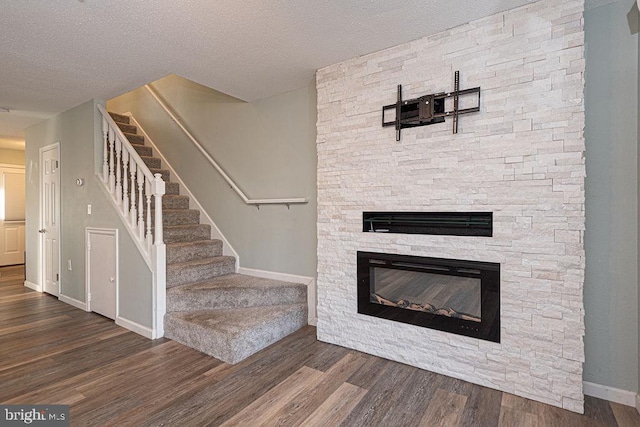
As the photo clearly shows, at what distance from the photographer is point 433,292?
242cm

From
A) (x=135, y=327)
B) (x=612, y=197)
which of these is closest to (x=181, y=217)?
(x=135, y=327)

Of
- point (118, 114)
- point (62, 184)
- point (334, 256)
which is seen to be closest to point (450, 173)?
point (334, 256)

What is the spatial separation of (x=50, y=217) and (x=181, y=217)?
210 centimetres

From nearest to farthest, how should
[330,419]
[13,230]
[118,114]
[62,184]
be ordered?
[330,419]
[62,184]
[118,114]
[13,230]

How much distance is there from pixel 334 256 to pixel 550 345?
1628 mm

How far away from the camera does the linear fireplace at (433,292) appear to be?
7.16ft

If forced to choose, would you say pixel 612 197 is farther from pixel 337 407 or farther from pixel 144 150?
pixel 144 150

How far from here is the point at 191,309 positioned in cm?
311

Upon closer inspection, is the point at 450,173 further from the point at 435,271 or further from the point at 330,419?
the point at 330,419

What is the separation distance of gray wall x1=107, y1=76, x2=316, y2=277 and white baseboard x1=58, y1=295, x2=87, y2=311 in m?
1.85

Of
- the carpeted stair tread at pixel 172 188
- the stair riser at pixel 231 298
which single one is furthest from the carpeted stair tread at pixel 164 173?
the stair riser at pixel 231 298

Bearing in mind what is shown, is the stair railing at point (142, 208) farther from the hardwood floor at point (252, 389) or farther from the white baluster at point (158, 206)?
the hardwood floor at point (252, 389)

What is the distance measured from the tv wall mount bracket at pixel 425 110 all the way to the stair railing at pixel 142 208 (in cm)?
219

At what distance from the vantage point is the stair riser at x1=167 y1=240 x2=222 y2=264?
3.47m
